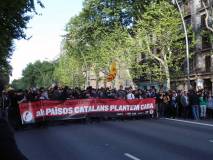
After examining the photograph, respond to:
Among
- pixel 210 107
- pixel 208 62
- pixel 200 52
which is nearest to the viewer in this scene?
pixel 210 107

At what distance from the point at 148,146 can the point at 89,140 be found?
2460mm

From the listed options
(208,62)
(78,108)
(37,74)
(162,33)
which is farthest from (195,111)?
(37,74)

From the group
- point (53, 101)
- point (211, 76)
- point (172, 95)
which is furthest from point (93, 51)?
point (53, 101)

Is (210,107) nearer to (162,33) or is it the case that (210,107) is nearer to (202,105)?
(202,105)

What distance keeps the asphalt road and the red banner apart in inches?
186

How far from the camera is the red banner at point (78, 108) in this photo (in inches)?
865

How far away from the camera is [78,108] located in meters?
23.8

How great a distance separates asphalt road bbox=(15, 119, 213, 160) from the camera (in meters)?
11.4

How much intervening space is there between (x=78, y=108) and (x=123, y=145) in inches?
406

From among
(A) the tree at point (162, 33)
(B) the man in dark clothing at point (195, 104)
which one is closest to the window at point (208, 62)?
(A) the tree at point (162, 33)

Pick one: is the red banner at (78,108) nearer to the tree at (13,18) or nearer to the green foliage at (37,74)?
the tree at (13,18)

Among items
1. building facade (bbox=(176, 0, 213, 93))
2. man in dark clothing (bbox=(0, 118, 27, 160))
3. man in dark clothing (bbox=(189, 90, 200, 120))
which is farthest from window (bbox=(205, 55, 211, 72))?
man in dark clothing (bbox=(0, 118, 27, 160))

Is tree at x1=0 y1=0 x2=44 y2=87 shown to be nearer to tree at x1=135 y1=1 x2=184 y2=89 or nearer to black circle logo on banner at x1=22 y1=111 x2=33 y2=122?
black circle logo on banner at x1=22 y1=111 x2=33 y2=122

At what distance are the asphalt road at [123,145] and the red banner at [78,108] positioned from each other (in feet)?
15.5
